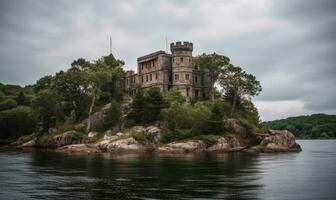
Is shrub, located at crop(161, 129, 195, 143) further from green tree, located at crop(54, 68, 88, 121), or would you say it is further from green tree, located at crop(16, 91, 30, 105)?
green tree, located at crop(16, 91, 30, 105)

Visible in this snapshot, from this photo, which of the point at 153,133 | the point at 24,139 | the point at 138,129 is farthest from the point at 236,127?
the point at 24,139

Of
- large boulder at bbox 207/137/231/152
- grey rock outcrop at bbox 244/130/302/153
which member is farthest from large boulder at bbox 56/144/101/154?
grey rock outcrop at bbox 244/130/302/153

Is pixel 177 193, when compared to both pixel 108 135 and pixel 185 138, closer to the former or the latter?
pixel 185 138

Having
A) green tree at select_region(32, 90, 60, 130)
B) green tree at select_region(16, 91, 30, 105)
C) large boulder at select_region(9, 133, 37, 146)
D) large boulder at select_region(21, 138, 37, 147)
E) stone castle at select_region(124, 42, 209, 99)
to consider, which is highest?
stone castle at select_region(124, 42, 209, 99)

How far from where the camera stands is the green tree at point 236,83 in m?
95.1

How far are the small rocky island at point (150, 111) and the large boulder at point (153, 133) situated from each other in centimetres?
22

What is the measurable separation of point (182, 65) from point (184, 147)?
2905 cm

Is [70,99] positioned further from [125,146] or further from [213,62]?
[213,62]

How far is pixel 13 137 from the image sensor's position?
115m

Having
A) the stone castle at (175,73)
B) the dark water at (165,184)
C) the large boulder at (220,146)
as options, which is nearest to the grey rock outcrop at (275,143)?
the large boulder at (220,146)

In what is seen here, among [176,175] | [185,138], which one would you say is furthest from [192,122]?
[176,175]

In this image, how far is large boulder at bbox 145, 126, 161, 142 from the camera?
8731 centimetres

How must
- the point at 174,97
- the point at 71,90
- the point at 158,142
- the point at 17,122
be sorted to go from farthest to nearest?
the point at 17,122 → the point at 71,90 → the point at 174,97 → the point at 158,142

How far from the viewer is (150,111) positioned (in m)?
91.5
